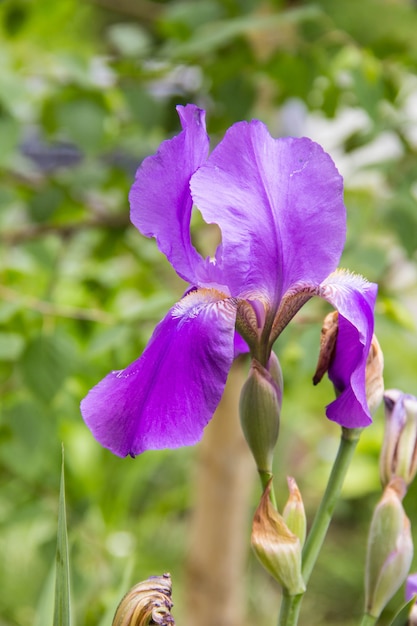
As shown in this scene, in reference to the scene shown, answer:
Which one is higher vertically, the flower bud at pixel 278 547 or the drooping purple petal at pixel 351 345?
the drooping purple petal at pixel 351 345

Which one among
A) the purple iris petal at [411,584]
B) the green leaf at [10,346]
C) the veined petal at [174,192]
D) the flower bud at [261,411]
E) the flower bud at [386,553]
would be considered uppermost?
the veined petal at [174,192]

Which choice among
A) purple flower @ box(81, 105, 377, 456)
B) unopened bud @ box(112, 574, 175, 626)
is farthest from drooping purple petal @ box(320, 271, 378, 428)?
unopened bud @ box(112, 574, 175, 626)

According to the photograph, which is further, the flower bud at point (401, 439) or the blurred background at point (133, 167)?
the blurred background at point (133, 167)

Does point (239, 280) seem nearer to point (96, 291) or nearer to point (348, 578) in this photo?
point (96, 291)

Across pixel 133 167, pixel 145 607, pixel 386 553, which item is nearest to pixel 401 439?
pixel 386 553

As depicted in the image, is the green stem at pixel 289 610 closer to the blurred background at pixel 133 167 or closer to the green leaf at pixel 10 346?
the blurred background at pixel 133 167

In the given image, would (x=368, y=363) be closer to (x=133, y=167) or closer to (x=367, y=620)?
(x=367, y=620)

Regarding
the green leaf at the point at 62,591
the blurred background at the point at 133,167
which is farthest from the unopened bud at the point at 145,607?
the blurred background at the point at 133,167
